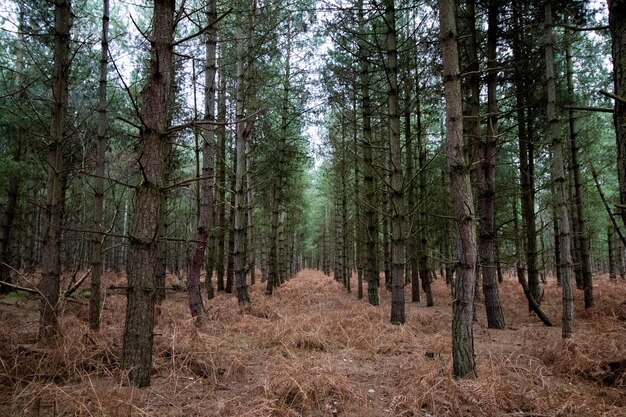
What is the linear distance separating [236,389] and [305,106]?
11942mm

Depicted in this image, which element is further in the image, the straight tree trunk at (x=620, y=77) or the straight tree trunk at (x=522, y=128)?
the straight tree trunk at (x=522, y=128)

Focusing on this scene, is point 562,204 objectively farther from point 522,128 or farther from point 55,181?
point 55,181

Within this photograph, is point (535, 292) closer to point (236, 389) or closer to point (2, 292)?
point (236, 389)

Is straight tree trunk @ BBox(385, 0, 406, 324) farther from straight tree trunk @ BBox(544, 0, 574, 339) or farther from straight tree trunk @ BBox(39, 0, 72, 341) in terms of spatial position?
straight tree trunk @ BBox(39, 0, 72, 341)

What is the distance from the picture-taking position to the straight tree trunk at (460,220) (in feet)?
12.3

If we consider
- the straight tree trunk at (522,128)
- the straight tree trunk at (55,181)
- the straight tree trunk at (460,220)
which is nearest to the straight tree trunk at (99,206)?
the straight tree trunk at (55,181)

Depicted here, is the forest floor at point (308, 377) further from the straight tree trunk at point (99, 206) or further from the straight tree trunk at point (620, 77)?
the straight tree trunk at point (620, 77)

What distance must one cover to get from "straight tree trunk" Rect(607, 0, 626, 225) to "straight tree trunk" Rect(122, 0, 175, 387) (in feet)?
11.6

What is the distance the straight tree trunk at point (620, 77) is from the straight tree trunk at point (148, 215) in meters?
3.54

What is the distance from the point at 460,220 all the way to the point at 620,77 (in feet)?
6.36

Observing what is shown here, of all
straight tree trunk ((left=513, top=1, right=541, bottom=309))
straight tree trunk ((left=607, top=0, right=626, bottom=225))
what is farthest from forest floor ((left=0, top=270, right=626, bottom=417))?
straight tree trunk ((left=513, top=1, right=541, bottom=309))

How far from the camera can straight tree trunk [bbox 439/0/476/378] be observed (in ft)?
12.3

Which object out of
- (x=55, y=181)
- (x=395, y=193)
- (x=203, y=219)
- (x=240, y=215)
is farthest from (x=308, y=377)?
(x=240, y=215)

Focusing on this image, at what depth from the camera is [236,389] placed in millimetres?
Answer: 3725
